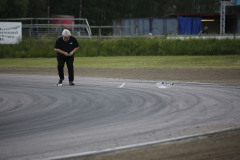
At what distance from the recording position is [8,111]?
7.24m

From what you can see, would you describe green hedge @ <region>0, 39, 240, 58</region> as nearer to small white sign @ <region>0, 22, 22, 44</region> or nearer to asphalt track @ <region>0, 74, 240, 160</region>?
small white sign @ <region>0, 22, 22, 44</region>

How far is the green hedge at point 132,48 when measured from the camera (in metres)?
24.2

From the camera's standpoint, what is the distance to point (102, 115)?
6812 mm

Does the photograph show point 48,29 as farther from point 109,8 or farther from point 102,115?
point 109,8

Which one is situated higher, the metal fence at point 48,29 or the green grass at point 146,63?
the metal fence at point 48,29

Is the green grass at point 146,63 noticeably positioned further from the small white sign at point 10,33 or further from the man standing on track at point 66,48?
the man standing on track at point 66,48

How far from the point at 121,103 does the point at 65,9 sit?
66.7m

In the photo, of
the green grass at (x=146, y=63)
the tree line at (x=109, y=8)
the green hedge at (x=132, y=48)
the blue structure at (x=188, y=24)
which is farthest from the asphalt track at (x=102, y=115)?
the tree line at (x=109, y=8)

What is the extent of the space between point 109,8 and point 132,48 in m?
55.6

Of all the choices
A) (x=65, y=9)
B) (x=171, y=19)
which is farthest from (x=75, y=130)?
(x=65, y=9)

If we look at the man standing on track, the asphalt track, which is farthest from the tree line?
the asphalt track

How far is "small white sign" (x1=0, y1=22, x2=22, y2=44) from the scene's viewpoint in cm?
2414

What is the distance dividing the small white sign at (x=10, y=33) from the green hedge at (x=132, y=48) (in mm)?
346

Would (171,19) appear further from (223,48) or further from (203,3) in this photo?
(203,3)
